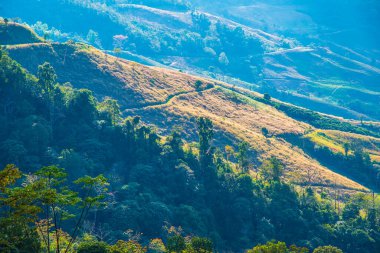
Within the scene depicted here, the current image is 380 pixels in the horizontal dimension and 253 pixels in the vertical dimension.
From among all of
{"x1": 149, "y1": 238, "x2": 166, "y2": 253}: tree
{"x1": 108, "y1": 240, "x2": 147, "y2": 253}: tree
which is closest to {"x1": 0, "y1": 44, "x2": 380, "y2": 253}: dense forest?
{"x1": 149, "y1": 238, "x2": 166, "y2": 253}: tree

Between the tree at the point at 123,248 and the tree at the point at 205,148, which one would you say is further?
the tree at the point at 205,148

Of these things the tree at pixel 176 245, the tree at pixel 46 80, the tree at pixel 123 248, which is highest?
the tree at pixel 46 80

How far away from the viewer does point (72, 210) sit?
118m

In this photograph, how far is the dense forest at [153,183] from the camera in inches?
4943

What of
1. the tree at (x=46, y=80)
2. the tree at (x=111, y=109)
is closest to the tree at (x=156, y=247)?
the tree at (x=111, y=109)

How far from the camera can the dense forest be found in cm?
12556

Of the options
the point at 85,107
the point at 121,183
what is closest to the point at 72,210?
the point at 121,183

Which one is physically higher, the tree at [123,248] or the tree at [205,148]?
the tree at [205,148]

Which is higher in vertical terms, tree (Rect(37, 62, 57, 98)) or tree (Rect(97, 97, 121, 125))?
tree (Rect(37, 62, 57, 98))

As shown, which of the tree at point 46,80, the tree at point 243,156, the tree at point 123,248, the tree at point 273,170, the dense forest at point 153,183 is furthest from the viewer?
the tree at point 243,156

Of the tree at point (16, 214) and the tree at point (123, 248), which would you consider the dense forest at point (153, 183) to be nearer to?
the tree at point (123, 248)

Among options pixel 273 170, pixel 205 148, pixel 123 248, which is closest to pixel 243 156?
pixel 273 170

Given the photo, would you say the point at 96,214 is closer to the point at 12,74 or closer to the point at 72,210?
the point at 72,210

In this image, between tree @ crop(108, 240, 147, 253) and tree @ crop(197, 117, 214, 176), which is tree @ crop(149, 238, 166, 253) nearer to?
tree @ crop(108, 240, 147, 253)
